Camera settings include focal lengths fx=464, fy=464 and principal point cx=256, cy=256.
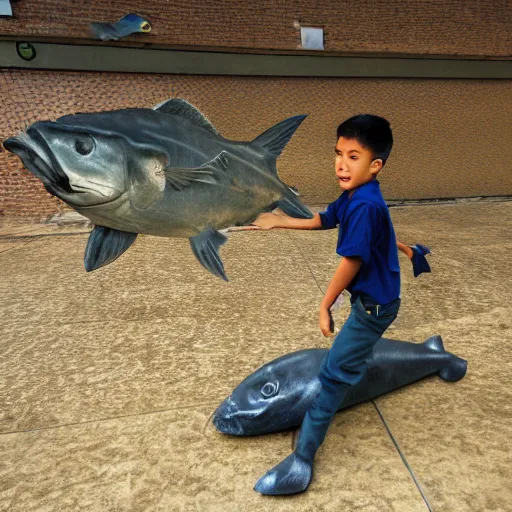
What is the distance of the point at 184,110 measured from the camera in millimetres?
1234

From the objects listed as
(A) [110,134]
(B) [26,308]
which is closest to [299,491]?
(A) [110,134]

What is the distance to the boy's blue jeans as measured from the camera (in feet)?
6.31

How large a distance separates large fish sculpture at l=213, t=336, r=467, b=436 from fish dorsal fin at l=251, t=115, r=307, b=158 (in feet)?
5.18

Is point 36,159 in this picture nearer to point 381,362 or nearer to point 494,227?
point 381,362

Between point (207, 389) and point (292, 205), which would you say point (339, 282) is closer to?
point (292, 205)

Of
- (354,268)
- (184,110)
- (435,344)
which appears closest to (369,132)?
(354,268)

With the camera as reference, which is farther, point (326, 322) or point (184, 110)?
point (326, 322)

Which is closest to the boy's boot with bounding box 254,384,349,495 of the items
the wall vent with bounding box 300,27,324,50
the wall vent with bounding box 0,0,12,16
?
the wall vent with bounding box 300,27,324,50

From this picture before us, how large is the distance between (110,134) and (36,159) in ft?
0.55

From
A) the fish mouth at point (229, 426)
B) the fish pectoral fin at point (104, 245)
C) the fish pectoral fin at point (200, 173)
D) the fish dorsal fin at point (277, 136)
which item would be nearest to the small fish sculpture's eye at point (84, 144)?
the fish pectoral fin at point (200, 173)

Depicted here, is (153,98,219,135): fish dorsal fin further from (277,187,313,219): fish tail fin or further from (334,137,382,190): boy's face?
(334,137,382,190): boy's face

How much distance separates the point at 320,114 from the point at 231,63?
5.46 feet

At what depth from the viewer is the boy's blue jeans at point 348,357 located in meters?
1.92

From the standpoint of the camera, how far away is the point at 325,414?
2.12 m
